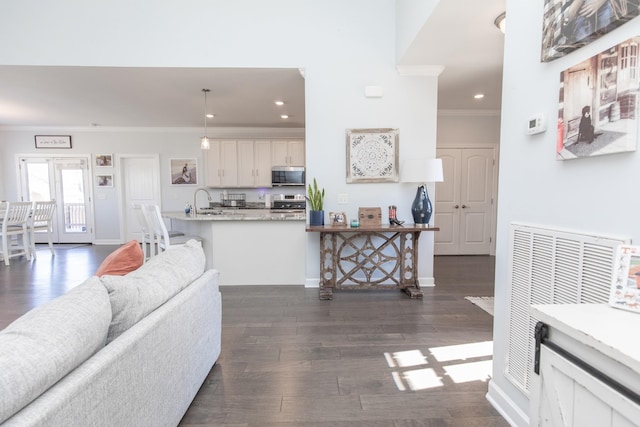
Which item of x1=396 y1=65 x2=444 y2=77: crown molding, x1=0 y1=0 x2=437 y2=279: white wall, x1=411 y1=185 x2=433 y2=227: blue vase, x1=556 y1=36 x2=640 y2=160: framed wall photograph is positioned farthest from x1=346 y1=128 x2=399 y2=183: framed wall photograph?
x1=556 y1=36 x2=640 y2=160: framed wall photograph

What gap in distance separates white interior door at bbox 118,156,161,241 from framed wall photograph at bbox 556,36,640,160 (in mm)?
7075

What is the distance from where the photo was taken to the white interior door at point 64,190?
6680mm

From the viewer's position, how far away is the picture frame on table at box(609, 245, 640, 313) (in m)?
0.87

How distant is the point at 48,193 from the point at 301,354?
7.52m

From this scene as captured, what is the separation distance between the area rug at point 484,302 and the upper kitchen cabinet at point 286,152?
4.31 metres

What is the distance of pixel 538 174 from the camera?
4.43 feet

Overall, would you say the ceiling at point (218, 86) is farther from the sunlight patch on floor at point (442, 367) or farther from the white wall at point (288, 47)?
the sunlight patch on floor at point (442, 367)

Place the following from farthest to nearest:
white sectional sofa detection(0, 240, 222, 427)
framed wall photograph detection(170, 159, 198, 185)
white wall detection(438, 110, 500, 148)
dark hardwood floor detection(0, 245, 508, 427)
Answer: framed wall photograph detection(170, 159, 198, 185)
white wall detection(438, 110, 500, 148)
dark hardwood floor detection(0, 245, 508, 427)
white sectional sofa detection(0, 240, 222, 427)

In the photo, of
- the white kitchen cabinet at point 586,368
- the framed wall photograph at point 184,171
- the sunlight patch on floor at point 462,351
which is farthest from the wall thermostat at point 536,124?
the framed wall photograph at point 184,171

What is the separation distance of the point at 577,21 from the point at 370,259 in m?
2.67

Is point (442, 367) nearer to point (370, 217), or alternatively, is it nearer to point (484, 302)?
point (484, 302)

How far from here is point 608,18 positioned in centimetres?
100

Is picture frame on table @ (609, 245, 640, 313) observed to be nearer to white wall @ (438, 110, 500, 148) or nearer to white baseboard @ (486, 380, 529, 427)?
white baseboard @ (486, 380, 529, 427)

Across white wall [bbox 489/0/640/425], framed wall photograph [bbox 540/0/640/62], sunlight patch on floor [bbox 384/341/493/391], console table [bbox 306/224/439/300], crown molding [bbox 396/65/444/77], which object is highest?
crown molding [bbox 396/65/444/77]
